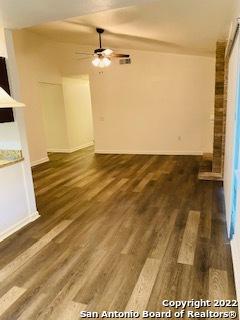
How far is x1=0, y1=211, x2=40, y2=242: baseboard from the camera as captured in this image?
277 cm

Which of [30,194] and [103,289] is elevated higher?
[30,194]

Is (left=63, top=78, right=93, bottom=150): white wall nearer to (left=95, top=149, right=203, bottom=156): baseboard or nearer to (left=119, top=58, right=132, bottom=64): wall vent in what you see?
(left=95, top=149, right=203, bottom=156): baseboard

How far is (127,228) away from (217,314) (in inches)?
53.1

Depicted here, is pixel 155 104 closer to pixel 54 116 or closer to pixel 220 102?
pixel 220 102

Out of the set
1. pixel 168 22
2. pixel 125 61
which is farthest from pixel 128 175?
pixel 125 61

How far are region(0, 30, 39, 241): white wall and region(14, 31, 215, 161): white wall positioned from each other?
121 inches

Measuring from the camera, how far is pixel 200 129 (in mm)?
6355

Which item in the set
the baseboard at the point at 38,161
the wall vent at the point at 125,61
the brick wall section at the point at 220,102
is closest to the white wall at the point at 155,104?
the wall vent at the point at 125,61

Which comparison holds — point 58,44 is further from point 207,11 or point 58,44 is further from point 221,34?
point 207,11

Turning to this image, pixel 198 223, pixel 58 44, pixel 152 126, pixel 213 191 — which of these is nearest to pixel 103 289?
pixel 198 223

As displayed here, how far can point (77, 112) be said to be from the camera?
8086mm

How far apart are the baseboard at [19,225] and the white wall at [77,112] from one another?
4.67 m

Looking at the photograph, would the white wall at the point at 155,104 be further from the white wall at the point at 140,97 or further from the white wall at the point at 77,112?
the white wall at the point at 77,112

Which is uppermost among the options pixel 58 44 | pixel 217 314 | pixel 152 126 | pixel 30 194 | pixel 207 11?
pixel 58 44
